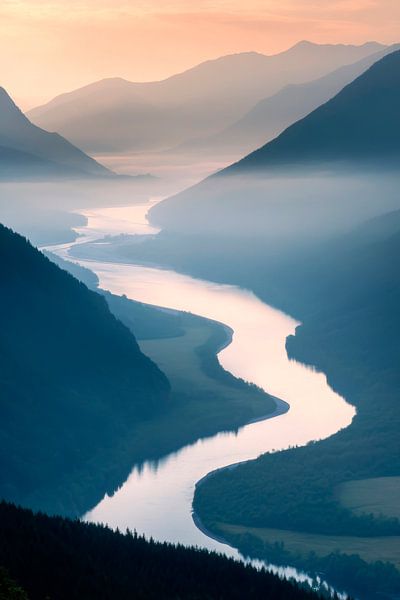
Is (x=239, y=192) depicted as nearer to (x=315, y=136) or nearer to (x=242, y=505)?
(x=315, y=136)

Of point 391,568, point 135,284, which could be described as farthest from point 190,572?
point 135,284

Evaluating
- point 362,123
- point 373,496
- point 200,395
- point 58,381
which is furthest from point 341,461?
point 362,123

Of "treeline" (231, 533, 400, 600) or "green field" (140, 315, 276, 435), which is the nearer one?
"treeline" (231, 533, 400, 600)

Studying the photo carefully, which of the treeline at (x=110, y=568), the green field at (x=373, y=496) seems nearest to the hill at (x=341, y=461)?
the green field at (x=373, y=496)

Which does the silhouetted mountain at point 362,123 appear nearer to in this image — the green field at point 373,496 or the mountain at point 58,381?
the mountain at point 58,381

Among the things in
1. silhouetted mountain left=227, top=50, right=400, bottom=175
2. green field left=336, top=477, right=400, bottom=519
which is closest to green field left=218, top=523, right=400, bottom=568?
green field left=336, top=477, right=400, bottom=519

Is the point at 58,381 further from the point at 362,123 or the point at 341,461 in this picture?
the point at 362,123

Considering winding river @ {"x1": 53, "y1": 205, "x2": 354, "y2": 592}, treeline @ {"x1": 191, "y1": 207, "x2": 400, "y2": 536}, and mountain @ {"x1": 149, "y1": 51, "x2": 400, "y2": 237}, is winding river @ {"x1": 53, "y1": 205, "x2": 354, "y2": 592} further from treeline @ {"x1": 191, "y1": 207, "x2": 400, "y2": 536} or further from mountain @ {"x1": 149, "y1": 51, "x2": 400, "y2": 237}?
mountain @ {"x1": 149, "y1": 51, "x2": 400, "y2": 237}
